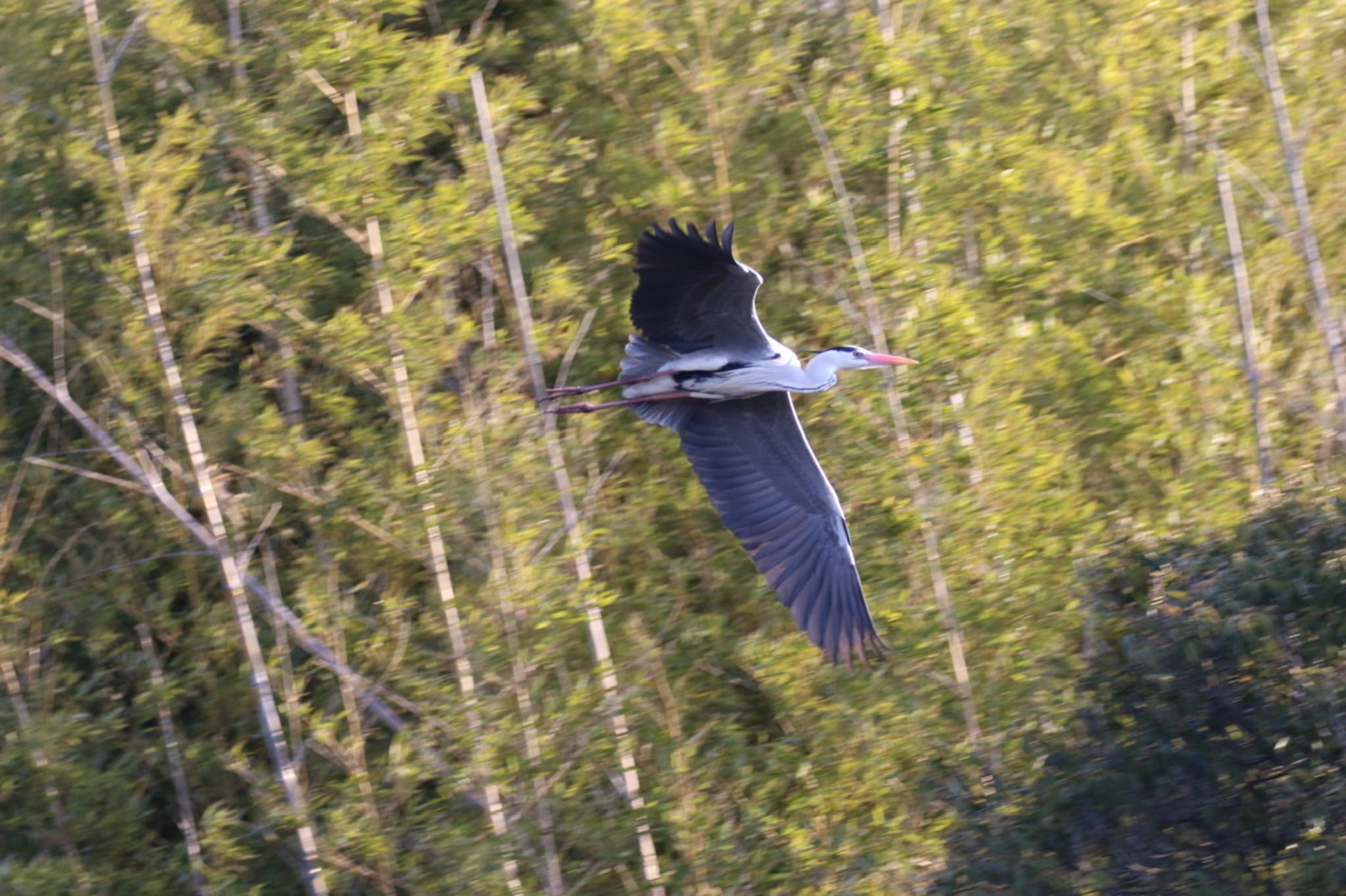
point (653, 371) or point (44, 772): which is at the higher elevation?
point (653, 371)

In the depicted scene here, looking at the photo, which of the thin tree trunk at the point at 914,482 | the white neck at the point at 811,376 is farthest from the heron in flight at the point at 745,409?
the thin tree trunk at the point at 914,482

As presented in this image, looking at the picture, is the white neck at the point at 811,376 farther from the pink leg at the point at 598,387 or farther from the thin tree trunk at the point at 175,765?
the thin tree trunk at the point at 175,765

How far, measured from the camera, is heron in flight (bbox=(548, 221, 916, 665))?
668 cm

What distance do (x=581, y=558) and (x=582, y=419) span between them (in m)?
0.91

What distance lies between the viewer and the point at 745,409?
297 inches

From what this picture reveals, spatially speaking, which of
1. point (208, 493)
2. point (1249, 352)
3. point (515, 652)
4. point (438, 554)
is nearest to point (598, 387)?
point (438, 554)

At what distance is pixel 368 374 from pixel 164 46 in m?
1.92

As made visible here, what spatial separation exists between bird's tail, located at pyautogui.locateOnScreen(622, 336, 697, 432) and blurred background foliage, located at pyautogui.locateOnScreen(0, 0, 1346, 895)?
0.84 ft

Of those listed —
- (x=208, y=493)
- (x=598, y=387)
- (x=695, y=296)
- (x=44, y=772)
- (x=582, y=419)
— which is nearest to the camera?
(x=695, y=296)

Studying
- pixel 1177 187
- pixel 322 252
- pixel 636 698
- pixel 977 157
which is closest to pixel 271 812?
pixel 636 698

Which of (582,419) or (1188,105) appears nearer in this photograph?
(582,419)

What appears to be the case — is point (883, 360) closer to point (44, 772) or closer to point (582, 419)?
point (582, 419)

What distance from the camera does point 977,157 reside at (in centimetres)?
820

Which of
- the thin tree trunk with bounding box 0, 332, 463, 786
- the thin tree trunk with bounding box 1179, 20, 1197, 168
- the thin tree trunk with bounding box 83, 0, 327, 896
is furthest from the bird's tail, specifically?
the thin tree trunk with bounding box 1179, 20, 1197, 168
